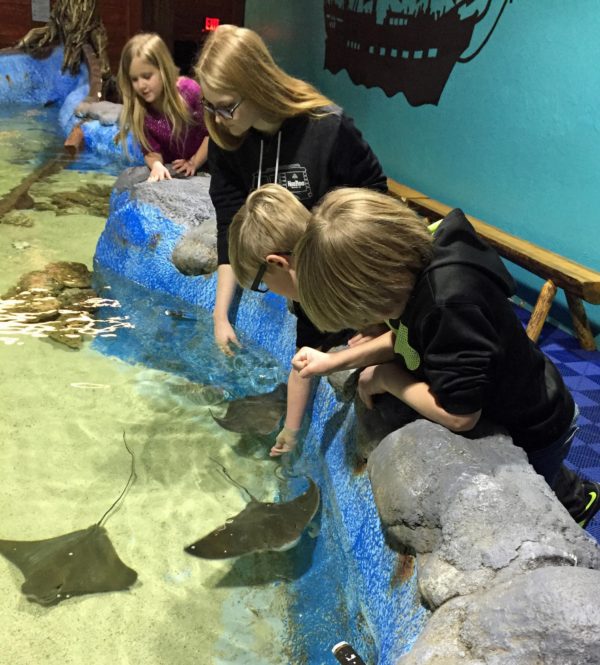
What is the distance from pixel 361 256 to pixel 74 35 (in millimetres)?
9464

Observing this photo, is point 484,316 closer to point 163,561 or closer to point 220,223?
point 163,561

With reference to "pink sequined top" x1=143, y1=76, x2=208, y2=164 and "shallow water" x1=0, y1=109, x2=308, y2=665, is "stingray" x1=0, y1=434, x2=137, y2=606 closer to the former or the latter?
"shallow water" x1=0, y1=109, x2=308, y2=665

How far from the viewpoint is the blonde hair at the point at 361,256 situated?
133 cm

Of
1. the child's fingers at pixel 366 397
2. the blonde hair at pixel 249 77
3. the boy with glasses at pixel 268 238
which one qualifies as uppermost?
the blonde hair at pixel 249 77

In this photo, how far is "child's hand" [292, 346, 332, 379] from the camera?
175 centimetres

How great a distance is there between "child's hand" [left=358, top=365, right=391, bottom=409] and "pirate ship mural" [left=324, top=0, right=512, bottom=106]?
3642 millimetres

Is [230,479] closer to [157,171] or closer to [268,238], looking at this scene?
[268,238]

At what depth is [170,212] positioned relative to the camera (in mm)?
3541

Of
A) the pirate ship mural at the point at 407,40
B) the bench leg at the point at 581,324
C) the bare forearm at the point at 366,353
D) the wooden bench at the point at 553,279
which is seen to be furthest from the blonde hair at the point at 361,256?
the pirate ship mural at the point at 407,40

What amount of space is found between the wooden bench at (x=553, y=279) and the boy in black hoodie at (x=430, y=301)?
6.12ft

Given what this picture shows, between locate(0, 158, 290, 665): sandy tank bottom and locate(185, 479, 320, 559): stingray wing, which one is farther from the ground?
locate(185, 479, 320, 559): stingray wing

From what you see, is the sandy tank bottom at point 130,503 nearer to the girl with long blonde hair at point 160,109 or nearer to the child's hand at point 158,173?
the child's hand at point 158,173

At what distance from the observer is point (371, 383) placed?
1.71 m

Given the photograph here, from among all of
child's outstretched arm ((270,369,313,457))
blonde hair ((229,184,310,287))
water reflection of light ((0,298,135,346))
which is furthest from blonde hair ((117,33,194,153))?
child's outstretched arm ((270,369,313,457))
